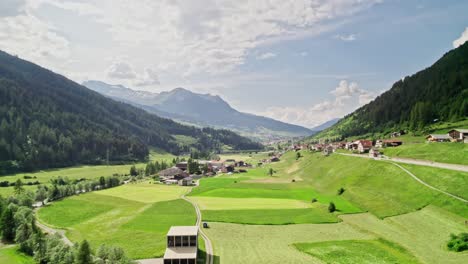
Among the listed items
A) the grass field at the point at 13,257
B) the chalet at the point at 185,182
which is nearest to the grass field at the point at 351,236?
the grass field at the point at 13,257

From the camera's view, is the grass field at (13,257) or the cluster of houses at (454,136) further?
the cluster of houses at (454,136)

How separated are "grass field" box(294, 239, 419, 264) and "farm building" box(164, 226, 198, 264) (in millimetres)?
18054

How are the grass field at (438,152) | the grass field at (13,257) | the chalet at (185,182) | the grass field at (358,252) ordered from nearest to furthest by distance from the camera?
the grass field at (358,252)
the grass field at (13,257)
the grass field at (438,152)
the chalet at (185,182)

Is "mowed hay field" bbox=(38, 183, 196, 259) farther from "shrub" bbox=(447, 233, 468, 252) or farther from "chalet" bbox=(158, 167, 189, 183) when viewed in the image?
"shrub" bbox=(447, 233, 468, 252)

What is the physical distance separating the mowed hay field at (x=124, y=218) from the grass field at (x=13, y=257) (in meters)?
8.47

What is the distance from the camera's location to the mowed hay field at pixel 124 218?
61.0 meters

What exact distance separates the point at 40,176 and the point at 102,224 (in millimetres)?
125017

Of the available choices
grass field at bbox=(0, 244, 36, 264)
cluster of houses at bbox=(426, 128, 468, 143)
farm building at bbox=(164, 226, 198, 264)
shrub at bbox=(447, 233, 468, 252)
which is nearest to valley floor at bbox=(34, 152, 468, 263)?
shrub at bbox=(447, 233, 468, 252)

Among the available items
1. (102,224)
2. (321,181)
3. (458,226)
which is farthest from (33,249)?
(321,181)

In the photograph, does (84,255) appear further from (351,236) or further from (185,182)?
(185,182)

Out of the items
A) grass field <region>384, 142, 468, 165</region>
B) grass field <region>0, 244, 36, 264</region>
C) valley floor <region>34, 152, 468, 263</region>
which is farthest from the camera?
grass field <region>384, 142, 468, 165</region>

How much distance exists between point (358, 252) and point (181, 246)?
28872mm

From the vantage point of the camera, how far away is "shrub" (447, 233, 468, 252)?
48.8 m

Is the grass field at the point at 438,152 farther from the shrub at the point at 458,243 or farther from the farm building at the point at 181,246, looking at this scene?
the farm building at the point at 181,246
